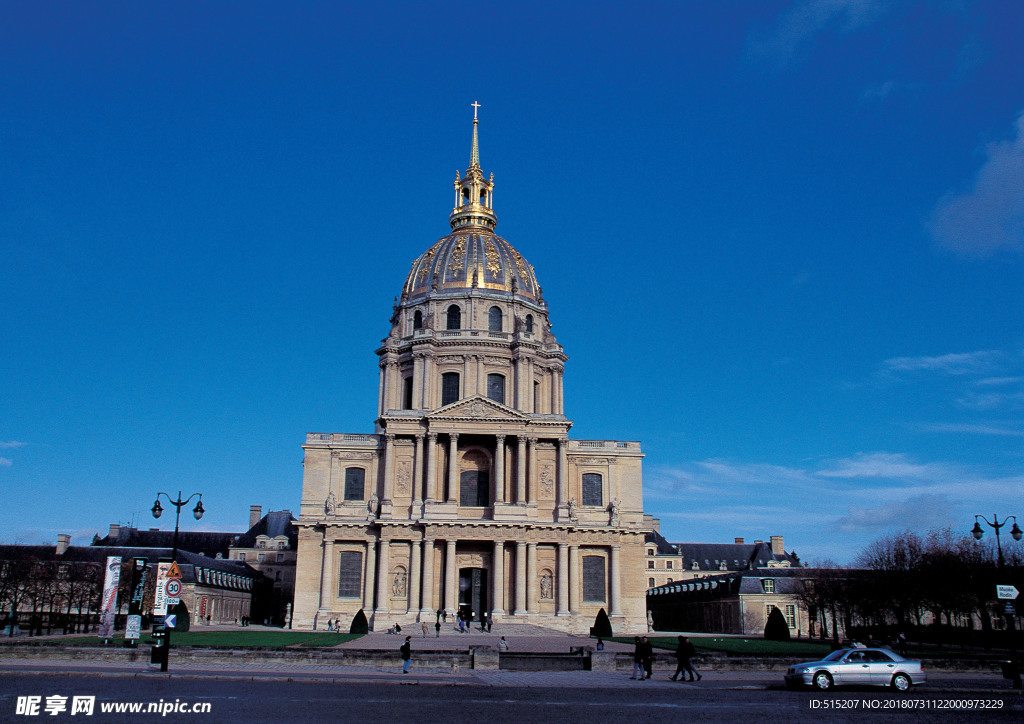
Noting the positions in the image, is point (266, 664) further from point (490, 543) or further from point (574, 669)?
point (490, 543)

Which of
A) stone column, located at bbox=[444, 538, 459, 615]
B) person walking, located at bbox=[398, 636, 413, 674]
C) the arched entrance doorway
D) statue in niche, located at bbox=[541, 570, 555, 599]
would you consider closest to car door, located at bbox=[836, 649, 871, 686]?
person walking, located at bbox=[398, 636, 413, 674]

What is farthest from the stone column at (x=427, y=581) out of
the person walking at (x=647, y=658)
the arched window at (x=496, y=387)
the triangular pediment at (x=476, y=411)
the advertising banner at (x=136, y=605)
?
the person walking at (x=647, y=658)

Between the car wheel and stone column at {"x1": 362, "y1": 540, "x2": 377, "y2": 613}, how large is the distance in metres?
40.2

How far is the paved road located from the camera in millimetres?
17672

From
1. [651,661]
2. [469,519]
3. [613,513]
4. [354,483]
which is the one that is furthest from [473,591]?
[651,661]

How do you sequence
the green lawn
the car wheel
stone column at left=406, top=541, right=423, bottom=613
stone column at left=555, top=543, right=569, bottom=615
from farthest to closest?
stone column at left=555, top=543, right=569, bottom=615
stone column at left=406, top=541, right=423, bottom=613
the green lawn
the car wheel

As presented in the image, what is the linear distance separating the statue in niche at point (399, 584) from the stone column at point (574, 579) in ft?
36.7

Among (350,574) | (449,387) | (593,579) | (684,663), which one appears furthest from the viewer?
(449,387)

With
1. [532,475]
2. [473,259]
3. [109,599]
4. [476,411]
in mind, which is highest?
[473,259]

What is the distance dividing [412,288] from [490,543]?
2462cm

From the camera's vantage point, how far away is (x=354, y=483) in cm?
6412

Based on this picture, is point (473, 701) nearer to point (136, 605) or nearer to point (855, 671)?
point (855, 671)

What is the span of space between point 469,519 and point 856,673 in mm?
Answer: 39022

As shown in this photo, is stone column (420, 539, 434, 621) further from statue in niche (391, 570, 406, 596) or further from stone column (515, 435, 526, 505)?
stone column (515, 435, 526, 505)
